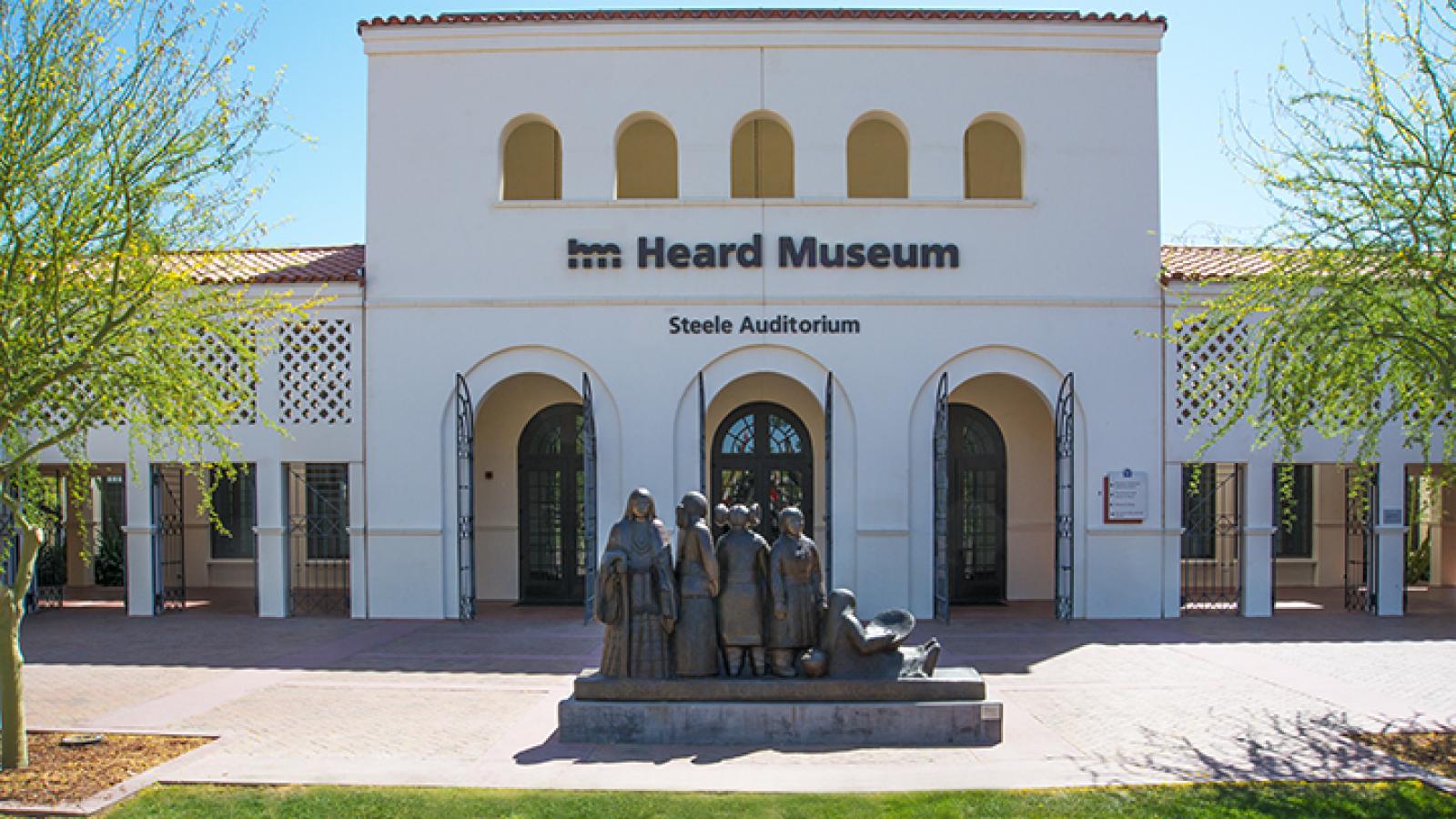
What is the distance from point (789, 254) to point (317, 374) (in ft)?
22.1

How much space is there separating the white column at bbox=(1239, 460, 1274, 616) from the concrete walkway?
421 mm

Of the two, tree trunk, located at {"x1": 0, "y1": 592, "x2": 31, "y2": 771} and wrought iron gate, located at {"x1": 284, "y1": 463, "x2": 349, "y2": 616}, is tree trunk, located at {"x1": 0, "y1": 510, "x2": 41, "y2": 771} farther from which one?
wrought iron gate, located at {"x1": 284, "y1": 463, "x2": 349, "y2": 616}

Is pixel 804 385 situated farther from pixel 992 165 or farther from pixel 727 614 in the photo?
pixel 727 614

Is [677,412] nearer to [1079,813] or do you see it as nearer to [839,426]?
[839,426]

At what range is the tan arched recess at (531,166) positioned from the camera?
17.3 meters

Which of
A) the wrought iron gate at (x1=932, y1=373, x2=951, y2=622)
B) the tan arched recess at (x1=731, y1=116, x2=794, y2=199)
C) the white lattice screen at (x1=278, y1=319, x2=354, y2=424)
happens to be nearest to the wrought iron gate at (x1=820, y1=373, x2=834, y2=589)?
the wrought iron gate at (x1=932, y1=373, x2=951, y2=622)

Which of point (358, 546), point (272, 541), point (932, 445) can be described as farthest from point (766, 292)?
point (272, 541)

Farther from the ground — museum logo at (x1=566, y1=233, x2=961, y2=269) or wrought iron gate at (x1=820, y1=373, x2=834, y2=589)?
museum logo at (x1=566, y1=233, x2=961, y2=269)

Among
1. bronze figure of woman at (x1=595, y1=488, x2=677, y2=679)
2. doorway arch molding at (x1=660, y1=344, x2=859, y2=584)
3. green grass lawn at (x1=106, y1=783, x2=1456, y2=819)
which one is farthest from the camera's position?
doorway arch molding at (x1=660, y1=344, x2=859, y2=584)

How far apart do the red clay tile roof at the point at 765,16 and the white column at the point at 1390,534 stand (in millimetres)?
6807

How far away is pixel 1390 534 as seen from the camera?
14.5 metres

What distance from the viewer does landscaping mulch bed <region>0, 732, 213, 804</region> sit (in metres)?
7.18

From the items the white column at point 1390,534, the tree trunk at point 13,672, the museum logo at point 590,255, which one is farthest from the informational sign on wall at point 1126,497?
the tree trunk at point 13,672

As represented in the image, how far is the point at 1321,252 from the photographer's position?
8469 mm
